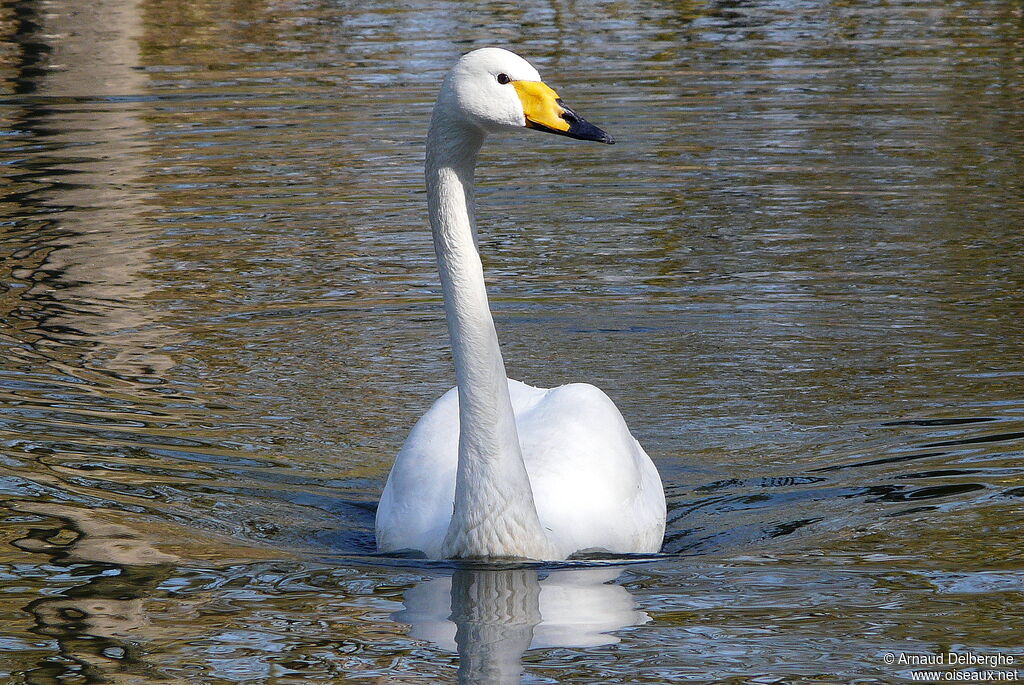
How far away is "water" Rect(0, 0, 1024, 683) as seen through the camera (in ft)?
18.2

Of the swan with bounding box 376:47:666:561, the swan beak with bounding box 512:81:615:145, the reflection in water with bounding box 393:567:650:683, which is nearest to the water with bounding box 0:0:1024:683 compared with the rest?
the reflection in water with bounding box 393:567:650:683

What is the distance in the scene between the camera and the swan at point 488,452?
5.78 m

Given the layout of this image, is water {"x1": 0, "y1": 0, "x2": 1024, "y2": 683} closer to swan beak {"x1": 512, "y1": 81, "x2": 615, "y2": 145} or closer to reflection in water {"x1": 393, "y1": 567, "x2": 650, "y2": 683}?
reflection in water {"x1": 393, "y1": 567, "x2": 650, "y2": 683}

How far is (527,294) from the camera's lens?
10508 millimetres

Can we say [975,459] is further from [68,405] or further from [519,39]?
[519,39]

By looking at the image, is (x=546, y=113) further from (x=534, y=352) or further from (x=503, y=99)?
(x=534, y=352)

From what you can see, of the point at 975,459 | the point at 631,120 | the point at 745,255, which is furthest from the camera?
the point at 631,120

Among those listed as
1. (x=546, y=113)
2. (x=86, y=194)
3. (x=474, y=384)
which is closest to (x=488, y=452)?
(x=474, y=384)

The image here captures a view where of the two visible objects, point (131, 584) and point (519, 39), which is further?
point (519, 39)

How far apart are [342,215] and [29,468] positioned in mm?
5489

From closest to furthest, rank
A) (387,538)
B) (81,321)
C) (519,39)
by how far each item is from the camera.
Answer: (387,538) < (81,321) < (519,39)

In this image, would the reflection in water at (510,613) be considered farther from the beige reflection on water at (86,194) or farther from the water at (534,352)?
the beige reflection on water at (86,194)

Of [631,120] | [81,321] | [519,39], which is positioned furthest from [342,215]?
[519,39]

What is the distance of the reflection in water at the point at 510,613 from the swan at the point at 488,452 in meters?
0.14
